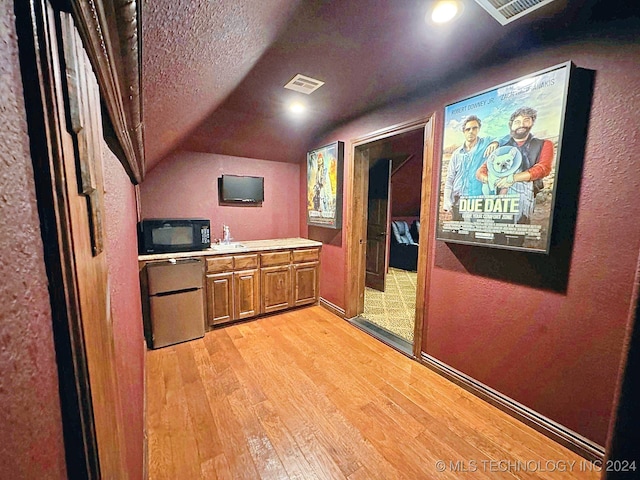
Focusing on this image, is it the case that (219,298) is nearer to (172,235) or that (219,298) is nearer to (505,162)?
(172,235)

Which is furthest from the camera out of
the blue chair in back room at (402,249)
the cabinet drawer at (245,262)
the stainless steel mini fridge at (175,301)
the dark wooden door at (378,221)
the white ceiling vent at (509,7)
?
the blue chair in back room at (402,249)

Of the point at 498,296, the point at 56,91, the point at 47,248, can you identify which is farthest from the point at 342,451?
the point at 56,91

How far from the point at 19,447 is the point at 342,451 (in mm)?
1636

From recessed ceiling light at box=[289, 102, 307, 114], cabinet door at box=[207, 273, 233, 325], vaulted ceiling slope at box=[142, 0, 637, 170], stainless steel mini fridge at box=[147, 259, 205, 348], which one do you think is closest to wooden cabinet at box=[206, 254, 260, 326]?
cabinet door at box=[207, 273, 233, 325]

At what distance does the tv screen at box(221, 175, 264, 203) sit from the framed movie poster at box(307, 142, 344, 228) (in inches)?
26.0

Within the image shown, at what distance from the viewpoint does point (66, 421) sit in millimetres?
317

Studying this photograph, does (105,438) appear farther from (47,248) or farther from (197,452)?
(197,452)

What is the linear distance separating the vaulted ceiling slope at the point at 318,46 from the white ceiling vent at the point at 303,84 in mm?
57

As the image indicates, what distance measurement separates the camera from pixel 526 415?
1676 mm

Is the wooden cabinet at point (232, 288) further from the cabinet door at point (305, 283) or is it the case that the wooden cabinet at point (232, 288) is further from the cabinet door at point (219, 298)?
the cabinet door at point (305, 283)

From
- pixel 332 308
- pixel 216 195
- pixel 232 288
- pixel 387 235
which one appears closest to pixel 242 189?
pixel 216 195

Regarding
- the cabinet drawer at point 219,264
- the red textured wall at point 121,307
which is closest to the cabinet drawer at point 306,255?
the cabinet drawer at point 219,264

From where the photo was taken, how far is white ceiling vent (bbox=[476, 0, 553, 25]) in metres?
1.27

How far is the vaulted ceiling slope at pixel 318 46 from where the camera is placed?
95 cm
